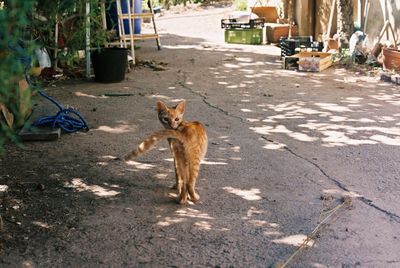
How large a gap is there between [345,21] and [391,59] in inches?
90.5

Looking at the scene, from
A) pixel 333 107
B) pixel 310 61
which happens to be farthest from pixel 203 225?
pixel 310 61

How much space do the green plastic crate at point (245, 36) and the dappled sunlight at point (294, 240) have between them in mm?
11314

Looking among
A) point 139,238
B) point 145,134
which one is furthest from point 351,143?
point 139,238

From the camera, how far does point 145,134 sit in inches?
232

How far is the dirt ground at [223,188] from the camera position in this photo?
3312 mm

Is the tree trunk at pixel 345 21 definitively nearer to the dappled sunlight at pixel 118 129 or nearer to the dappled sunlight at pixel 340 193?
the dappled sunlight at pixel 118 129

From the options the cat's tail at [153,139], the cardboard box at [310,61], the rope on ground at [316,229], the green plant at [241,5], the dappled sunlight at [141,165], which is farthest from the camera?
the green plant at [241,5]

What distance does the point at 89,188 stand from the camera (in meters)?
4.33

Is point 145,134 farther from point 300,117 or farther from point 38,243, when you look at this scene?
point 38,243

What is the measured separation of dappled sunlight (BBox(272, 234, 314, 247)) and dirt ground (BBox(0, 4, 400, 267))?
13mm

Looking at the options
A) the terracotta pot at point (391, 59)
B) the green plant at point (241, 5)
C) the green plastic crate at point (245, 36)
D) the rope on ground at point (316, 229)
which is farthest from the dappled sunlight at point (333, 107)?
the green plant at point (241, 5)

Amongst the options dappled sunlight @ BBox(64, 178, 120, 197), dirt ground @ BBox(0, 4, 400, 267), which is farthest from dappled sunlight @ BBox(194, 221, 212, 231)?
dappled sunlight @ BBox(64, 178, 120, 197)

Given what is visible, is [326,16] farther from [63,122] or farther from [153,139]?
[153,139]

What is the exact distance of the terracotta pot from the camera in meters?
9.00
